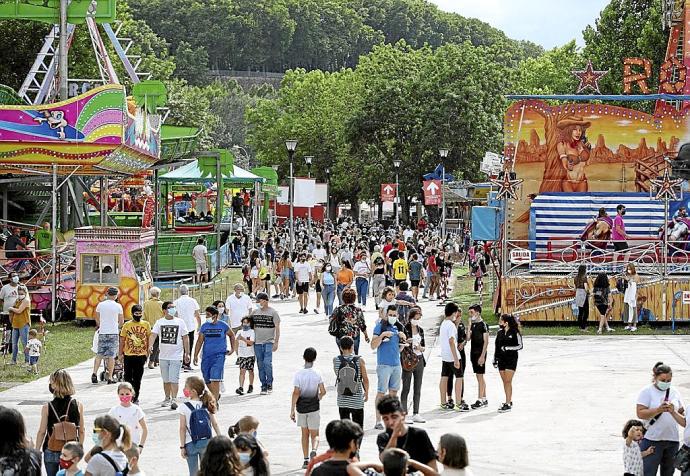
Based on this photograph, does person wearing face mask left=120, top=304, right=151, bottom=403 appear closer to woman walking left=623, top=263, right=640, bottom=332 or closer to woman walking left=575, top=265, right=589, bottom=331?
woman walking left=575, top=265, right=589, bottom=331

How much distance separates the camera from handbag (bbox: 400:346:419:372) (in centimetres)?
1600

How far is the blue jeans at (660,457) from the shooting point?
37.6 feet

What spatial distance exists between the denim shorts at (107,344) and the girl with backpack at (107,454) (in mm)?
9384

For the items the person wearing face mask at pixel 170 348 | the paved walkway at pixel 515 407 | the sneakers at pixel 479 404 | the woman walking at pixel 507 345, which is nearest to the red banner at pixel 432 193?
the paved walkway at pixel 515 407

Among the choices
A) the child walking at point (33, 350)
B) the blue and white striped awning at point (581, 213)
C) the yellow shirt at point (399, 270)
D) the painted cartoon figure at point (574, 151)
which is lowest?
the child walking at point (33, 350)

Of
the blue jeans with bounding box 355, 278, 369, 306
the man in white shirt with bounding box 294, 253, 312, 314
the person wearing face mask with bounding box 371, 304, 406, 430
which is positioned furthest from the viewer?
the man in white shirt with bounding box 294, 253, 312, 314

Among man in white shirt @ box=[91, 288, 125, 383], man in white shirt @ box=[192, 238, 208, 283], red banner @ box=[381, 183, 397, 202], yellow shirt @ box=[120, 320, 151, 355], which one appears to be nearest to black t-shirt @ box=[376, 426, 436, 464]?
yellow shirt @ box=[120, 320, 151, 355]

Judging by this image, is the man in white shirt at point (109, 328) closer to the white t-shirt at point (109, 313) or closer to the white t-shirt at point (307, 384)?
the white t-shirt at point (109, 313)

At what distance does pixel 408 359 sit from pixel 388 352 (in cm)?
54

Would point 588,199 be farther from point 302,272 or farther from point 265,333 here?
point 265,333

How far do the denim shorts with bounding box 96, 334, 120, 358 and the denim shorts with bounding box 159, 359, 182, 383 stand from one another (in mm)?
2194

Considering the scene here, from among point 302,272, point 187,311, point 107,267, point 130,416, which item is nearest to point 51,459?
point 130,416

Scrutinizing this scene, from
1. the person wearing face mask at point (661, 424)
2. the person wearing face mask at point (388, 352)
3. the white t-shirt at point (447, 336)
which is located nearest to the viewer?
the person wearing face mask at point (661, 424)

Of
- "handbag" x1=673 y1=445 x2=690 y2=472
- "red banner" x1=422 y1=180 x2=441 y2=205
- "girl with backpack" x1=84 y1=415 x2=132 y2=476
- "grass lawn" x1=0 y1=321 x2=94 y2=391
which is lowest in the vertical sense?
"grass lawn" x1=0 y1=321 x2=94 y2=391
